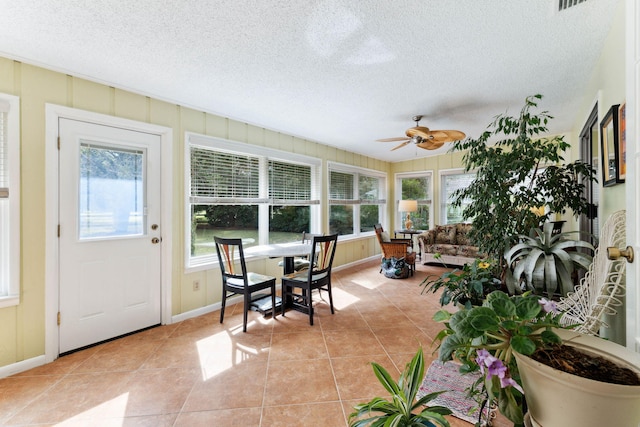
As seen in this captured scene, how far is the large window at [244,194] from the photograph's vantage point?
127 inches

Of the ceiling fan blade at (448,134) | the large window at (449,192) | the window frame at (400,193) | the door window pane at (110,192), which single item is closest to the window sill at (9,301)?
the door window pane at (110,192)

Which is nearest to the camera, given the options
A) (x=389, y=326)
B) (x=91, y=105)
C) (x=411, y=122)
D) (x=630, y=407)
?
(x=630, y=407)

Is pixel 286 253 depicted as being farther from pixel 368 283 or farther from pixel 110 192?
pixel 368 283

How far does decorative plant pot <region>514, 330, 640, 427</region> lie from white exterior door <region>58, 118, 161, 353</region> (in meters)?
3.10

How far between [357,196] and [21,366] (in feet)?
17.0

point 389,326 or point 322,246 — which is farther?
point 322,246

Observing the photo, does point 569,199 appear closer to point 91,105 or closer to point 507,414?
point 507,414

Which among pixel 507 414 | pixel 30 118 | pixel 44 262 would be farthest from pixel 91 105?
pixel 507 414

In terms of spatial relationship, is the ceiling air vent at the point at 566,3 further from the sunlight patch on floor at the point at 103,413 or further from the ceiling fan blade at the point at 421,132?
the sunlight patch on floor at the point at 103,413

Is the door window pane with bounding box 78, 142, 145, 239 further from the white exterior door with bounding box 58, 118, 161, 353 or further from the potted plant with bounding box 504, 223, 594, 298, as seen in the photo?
the potted plant with bounding box 504, 223, 594, 298

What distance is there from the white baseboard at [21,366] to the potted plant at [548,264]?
12.1 ft

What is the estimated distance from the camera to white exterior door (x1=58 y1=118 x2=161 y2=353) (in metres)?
2.32

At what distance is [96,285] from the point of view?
2.46m

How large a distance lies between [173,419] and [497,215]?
271 centimetres
